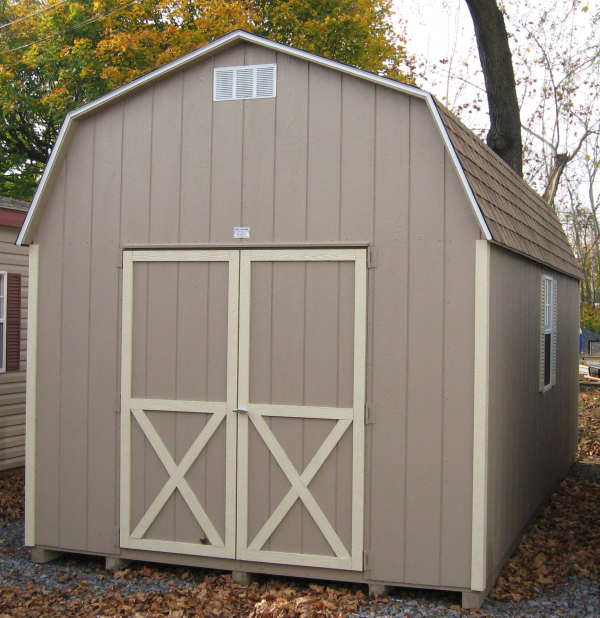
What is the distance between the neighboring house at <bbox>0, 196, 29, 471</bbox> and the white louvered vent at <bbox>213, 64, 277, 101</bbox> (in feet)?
14.8

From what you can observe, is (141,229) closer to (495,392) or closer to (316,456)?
(316,456)

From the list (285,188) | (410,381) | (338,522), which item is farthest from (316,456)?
(285,188)

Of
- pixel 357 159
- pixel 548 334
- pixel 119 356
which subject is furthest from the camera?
pixel 548 334

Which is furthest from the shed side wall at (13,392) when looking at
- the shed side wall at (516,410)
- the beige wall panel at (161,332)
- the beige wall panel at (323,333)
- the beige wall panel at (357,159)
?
the shed side wall at (516,410)

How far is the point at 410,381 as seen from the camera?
17.9 ft

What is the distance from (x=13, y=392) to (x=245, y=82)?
5.84 metres

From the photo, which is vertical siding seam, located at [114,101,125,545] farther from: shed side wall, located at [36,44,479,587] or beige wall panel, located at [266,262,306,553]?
beige wall panel, located at [266,262,306,553]

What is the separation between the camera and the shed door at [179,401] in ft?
19.1

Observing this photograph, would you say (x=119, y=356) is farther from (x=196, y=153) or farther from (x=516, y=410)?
(x=516, y=410)

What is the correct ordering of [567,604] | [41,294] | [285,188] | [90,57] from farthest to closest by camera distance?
[90,57]
[41,294]
[285,188]
[567,604]

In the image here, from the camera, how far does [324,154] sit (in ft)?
18.7

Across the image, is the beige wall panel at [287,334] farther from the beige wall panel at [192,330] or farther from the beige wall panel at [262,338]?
the beige wall panel at [192,330]

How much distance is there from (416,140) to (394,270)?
0.95 meters

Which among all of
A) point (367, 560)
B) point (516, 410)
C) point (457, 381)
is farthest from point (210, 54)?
point (367, 560)
